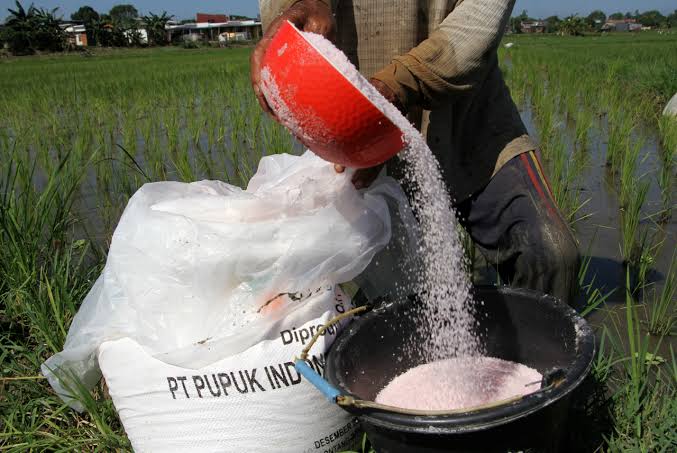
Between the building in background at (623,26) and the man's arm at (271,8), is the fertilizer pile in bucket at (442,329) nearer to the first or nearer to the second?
the man's arm at (271,8)

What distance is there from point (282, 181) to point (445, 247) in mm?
412

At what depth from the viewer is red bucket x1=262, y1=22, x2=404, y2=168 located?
94 cm

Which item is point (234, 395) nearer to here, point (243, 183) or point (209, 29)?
point (243, 183)

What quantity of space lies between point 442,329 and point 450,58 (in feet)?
1.99

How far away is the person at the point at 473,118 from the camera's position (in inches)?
51.1

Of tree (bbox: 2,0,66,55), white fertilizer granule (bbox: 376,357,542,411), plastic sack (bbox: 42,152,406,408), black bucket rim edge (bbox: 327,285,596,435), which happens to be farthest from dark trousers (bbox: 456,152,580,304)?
tree (bbox: 2,0,66,55)

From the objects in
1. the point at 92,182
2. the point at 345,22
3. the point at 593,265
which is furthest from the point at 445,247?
the point at 92,182

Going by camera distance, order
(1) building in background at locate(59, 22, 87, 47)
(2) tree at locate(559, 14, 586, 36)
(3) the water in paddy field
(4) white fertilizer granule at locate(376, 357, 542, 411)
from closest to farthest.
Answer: (4) white fertilizer granule at locate(376, 357, 542, 411) < (3) the water in paddy field < (2) tree at locate(559, 14, 586, 36) < (1) building in background at locate(59, 22, 87, 47)

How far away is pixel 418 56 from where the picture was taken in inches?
49.6

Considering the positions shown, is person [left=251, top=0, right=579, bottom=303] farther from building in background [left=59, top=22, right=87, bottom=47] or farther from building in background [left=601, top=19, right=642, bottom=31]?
building in background [left=601, top=19, right=642, bottom=31]

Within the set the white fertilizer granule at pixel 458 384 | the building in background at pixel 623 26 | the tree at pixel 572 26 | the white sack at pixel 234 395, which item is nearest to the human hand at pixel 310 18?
the white sack at pixel 234 395

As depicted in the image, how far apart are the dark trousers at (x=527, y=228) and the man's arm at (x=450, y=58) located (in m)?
0.34

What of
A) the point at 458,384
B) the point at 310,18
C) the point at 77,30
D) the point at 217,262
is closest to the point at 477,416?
the point at 458,384

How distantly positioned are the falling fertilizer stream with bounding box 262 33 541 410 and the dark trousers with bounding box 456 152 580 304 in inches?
9.0
